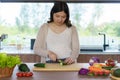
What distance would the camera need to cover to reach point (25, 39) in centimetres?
398

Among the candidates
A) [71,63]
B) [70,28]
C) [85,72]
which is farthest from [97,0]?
[85,72]

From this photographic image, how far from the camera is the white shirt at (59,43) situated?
7.86 feet

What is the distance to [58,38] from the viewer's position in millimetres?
2416

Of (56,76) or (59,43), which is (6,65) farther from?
(59,43)

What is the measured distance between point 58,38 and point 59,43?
5 cm

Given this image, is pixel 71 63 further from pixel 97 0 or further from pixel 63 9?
pixel 97 0

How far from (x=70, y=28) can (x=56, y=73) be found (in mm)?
655

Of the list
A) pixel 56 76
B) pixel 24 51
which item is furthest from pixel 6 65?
pixel 24 51

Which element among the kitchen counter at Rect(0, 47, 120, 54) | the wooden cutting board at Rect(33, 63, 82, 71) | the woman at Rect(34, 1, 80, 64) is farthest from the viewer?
the kitchen counter at Rect(0, 47, 120, 54)

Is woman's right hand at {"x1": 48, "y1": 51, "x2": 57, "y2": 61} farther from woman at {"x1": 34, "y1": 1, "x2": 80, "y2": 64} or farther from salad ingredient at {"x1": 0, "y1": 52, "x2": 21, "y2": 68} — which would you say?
salad ingredient at {"x1": 0, "y1": 52, "x2": 21, "y2": 68}

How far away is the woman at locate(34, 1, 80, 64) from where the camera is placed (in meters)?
2.36

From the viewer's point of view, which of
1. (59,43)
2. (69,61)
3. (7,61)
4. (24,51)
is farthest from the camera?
(24,51)

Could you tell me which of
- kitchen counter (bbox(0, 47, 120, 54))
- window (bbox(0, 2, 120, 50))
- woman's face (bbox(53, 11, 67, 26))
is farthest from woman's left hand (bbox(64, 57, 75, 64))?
window (bbox(0, 2, 120, 50))

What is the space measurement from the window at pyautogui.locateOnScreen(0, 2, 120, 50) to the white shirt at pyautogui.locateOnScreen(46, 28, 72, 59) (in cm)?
159
